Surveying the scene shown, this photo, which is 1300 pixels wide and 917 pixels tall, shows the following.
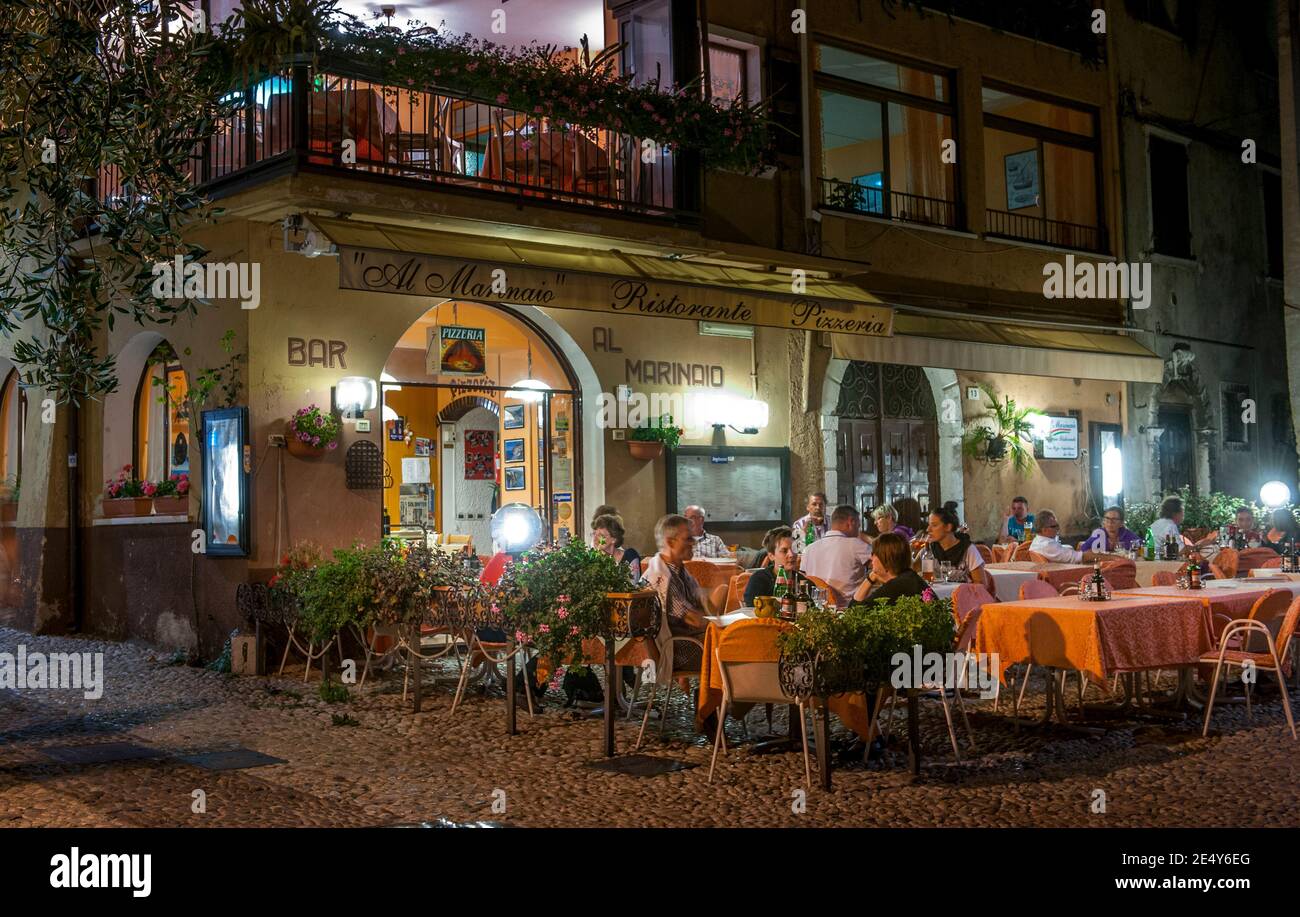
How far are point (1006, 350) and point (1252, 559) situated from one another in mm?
4895

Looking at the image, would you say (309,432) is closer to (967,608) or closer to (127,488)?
(127,488)

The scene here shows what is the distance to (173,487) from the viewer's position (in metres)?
13.3

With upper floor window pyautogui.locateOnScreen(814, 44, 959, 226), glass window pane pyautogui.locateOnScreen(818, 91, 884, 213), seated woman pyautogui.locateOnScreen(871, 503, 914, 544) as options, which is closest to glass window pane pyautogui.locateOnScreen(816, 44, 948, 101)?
upper floor window pyautogui.locateOnScreen(814, 44, 959, 226)

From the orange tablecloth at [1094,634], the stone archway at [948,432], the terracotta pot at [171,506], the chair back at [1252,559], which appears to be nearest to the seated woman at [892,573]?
the orange tablecloth at [1094,634]

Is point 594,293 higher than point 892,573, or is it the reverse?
point 594,293

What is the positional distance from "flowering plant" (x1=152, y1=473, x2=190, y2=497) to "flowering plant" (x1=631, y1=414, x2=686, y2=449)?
14.8 feet

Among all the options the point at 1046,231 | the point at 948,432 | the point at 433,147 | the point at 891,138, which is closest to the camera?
the point at 433,147

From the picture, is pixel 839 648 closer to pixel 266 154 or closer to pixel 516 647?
pixel 516 647

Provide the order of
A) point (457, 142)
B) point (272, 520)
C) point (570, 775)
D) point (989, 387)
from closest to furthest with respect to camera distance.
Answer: point (570, 775) < point (272, 520) < point (457, 142) < point (989, 387)

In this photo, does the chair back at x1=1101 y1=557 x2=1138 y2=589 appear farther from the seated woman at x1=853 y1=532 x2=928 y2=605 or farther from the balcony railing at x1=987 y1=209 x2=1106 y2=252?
the balcony railing at x1=987 y1=209 x2=1106 y2=252

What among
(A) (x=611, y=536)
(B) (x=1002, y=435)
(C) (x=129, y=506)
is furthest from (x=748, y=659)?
(B) (x=1002, y=435)

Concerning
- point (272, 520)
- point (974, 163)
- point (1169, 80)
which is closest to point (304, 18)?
point (272, 520)

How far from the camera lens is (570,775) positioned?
766cm

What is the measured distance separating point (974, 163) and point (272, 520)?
1091 centimetres
